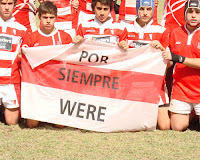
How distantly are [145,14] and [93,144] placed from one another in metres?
1.70

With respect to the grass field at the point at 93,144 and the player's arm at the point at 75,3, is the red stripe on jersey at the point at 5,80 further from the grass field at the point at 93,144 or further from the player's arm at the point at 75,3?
the player's arm at the point at 75,3

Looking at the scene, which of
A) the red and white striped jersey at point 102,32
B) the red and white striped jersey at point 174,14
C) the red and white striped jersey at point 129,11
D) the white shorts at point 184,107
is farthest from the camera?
the red and white striped jersey at point 129,11

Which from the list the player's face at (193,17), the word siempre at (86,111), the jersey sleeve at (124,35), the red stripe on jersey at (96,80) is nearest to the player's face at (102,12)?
A: the jersey sleeve at (124,35)

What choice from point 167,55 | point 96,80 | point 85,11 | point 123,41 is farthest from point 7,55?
point 85,11

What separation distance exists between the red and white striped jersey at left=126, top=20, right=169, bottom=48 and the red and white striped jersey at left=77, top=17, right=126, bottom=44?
0.15 metres

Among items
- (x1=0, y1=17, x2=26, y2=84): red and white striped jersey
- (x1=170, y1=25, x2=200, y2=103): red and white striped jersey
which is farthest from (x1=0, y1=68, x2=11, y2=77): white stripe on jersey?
(x1=170, y1=25, x2=200, y2=103): red and white striped jersey

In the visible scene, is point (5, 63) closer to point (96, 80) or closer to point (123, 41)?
point (96, 80)

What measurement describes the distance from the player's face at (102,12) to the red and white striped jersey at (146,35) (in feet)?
1.20

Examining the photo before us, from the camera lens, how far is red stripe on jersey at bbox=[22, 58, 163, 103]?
17.1ft

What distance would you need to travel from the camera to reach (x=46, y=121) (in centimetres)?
529

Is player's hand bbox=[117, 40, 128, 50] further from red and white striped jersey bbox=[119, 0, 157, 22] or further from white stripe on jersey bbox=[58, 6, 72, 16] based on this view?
white stripe on jersey bbox=[58, 6, 72, 16]

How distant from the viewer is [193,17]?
5.19m

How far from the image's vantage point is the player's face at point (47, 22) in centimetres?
533

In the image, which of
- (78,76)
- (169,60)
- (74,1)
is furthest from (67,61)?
(74,1)
